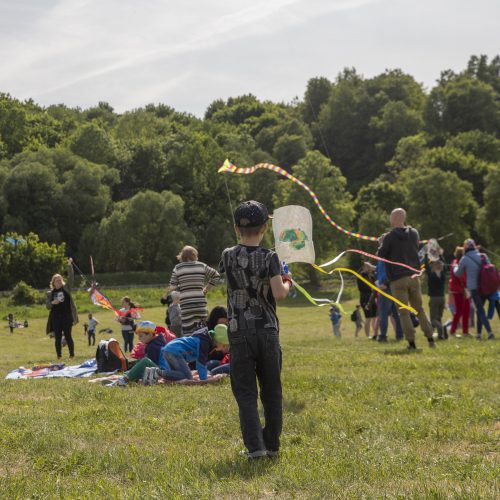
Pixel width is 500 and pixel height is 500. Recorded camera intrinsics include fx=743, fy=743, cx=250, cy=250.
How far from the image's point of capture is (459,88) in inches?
3981

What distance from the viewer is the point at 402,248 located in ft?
39.0

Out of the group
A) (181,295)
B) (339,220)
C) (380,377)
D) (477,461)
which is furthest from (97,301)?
(339,220)

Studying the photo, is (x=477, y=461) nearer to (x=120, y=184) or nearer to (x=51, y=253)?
(x=51, y=253)

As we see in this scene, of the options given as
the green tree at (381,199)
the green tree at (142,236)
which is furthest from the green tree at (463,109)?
the green tree at (142,236)

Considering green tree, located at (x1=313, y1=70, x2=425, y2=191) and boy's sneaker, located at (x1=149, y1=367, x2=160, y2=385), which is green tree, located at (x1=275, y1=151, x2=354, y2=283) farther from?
boy's sneaker, located at (x1=149, y1=367, x2=160, y2=385)

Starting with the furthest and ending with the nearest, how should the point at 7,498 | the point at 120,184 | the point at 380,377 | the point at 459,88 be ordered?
1. the point at 459,88
2. the point at 120,184
3. the point at 380,377
4. the point at 7,498

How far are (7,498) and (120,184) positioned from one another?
8611 cm

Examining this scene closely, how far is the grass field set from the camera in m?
4.62

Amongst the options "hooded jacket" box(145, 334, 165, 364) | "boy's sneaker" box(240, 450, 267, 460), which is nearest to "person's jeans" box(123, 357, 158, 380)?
"hooded jacket" box(145, 334, 165, 364)

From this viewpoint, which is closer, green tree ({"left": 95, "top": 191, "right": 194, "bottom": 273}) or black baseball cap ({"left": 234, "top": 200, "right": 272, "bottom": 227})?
black baseball cap ({"left": 234, "top": 200, "right": 272, "bottom": 227})

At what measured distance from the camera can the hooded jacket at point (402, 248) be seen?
11.9m

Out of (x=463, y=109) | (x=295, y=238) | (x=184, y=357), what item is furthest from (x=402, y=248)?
(x=463, y=109)

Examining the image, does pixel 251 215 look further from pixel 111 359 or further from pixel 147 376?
pixel 111 359

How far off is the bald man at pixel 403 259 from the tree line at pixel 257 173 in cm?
4206
